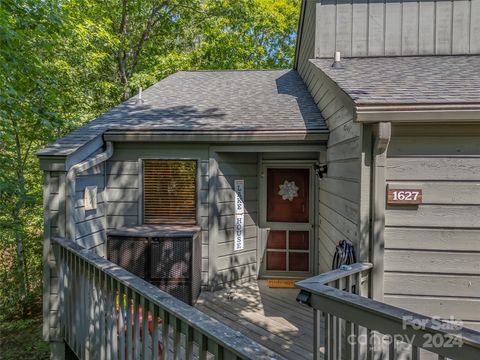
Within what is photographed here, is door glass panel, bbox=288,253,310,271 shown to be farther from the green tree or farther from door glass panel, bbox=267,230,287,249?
the green tree

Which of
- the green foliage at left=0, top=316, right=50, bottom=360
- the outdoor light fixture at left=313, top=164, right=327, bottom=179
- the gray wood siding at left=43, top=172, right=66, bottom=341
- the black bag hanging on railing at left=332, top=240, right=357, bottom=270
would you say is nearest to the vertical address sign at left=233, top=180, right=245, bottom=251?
the outdoor light fixture at left=313, top=164, right=327, bottom=179

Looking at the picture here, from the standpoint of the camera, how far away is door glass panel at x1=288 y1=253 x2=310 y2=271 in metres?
5.37

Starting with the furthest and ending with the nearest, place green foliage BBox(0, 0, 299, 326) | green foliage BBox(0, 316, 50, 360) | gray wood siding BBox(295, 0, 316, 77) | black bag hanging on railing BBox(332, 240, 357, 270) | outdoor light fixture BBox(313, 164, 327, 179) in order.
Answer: green foliage BBox(0, 316, 50, 360)
gray wood siding BBox(295, 0, 316, 77)
green foliage BBox(0, 0, 299, 326)
outdoor light fixture BBox(313, 164, 327, 179)
black bag hanging on railing BBox(332, 240, 357, 270)

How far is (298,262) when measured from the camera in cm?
540

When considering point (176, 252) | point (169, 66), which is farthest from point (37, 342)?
point (169, 66)

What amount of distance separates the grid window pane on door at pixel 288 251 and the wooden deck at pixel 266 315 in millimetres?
424

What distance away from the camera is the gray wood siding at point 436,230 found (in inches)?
113

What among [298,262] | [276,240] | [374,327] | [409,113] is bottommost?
[298,262]

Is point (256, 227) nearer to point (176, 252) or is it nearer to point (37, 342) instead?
point (176, 252)

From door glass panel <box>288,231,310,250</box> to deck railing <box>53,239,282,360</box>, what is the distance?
3.17 m

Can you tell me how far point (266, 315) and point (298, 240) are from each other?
1.67 metres

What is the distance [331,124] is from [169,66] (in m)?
7.82

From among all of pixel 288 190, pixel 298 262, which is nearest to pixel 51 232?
pixel 288 190

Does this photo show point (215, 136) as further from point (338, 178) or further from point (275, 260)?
point (275, 260)
